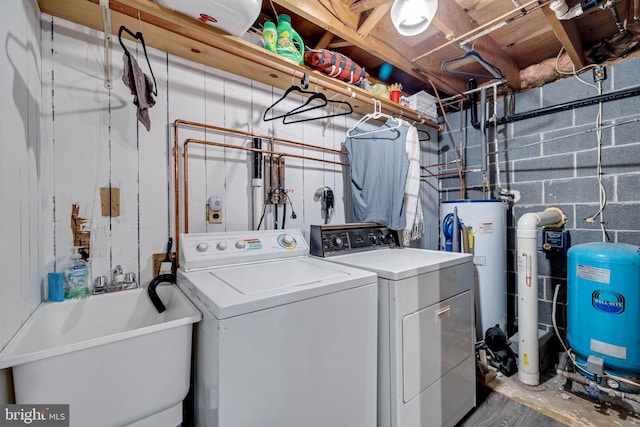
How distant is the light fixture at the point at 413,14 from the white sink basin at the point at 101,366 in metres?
1.82

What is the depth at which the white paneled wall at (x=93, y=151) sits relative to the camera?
2.97 ft

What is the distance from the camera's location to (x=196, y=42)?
1423 mm

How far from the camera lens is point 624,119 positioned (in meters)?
2.00

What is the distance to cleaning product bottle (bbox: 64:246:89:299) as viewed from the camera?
1207 millimetres

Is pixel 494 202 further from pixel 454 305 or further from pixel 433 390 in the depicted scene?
pixel 433 390

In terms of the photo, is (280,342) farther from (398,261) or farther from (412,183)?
(412,183)

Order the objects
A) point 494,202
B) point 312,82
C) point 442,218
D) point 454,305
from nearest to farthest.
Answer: point 454,305 → point 312,82 → point 494,202 → point 442,218

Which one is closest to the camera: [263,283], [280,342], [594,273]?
[280,342]

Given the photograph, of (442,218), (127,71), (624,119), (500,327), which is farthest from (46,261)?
(624,119)

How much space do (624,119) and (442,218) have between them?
140cm

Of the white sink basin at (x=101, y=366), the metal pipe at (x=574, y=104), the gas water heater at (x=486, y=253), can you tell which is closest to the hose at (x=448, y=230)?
the gas water heater at (x=486, y=253)

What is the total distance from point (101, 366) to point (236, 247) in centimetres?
75

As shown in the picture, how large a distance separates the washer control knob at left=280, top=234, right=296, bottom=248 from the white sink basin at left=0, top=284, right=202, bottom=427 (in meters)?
0.65

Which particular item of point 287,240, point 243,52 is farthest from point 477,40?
point 287,240
